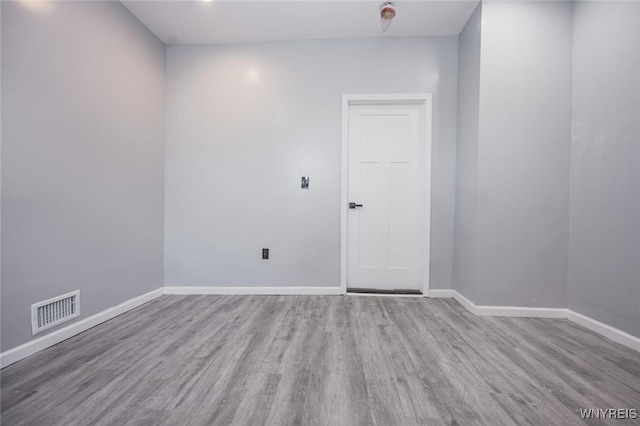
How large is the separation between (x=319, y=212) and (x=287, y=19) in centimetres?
184

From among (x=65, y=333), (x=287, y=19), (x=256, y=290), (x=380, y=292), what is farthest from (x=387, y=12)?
(x=65, y=333)

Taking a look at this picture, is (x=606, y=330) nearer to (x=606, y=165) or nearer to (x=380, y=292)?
(x=606, y=165)

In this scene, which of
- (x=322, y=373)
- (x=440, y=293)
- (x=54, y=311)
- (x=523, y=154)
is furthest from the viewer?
(x=440, y=293)

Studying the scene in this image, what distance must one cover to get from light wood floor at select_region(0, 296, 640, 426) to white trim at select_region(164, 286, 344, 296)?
524 millimetres

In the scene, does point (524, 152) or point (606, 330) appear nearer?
point (606, 330)

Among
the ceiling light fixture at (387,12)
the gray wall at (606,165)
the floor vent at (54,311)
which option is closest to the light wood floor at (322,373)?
the floor vent at (54,311)

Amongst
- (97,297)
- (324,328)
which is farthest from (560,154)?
(97,297)

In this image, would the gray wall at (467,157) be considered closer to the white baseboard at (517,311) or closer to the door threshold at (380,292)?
the white baseboard at (517,311)

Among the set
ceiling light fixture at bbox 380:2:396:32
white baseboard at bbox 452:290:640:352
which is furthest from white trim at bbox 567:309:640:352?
ceiling light fixture at bbox 380:2:396:32

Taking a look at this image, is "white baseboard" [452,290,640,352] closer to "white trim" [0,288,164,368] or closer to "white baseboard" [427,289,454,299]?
"white baseboard" [427,289,454,299]

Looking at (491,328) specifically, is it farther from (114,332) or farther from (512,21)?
(114,332)

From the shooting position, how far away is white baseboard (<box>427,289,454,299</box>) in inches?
100

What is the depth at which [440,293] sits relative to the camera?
255 cm

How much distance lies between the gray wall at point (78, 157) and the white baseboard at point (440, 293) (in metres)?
2.81
